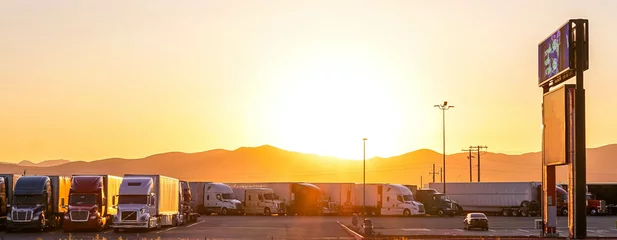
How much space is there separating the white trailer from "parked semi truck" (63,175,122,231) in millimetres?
48378

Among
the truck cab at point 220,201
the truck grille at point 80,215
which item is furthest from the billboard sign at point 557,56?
the truck cab at point 220,201

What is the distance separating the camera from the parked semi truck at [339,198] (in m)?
91.2

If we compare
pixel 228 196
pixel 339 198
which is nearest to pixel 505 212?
pixel 339 198

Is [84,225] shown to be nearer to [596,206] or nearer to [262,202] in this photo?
[262,202]

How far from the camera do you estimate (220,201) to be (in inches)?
3492

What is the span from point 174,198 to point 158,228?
15.1 feet

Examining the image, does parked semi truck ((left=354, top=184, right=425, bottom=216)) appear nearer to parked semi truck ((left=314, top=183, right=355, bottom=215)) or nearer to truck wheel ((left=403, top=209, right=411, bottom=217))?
truck wheel ((left=403, top=209, right=411, bottom=217))

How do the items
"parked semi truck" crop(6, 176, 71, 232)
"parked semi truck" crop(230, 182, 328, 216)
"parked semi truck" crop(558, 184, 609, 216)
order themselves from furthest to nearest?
"parked semi truck" crop(558, 184, 609, 216), "parked semi truck" crop(230, 182, 328, 216), "parked semi truck" crop(6, 176, 71, 232)

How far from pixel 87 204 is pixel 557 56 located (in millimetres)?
27891

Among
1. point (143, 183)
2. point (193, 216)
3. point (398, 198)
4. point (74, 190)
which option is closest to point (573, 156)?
point (143, 183)

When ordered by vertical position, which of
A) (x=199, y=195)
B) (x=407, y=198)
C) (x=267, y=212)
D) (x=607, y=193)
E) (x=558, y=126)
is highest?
(x=558, y=126)

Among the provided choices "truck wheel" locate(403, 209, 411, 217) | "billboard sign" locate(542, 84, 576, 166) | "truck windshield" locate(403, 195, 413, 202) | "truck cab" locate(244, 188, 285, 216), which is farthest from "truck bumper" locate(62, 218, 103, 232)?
"truck windshield" locate(403, 195, 413, 202)

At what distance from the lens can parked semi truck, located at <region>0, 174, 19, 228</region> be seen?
5634cm

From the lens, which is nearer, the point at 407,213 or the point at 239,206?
the point at 407,213
